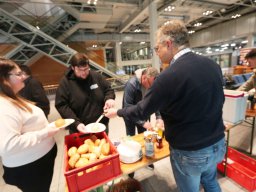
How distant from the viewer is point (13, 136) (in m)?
0.91

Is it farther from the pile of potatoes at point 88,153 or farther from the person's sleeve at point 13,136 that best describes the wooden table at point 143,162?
the person's sleeve at point 13,136

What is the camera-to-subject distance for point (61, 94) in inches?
61.8

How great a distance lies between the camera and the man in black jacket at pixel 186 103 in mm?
893

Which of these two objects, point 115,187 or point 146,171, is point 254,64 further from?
point 115,187

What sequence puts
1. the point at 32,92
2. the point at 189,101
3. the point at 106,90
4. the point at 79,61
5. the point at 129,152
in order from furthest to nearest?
the point at 32,92
the point at 106,90
the point at 79,61
the point at 129,152
the point at 189,101

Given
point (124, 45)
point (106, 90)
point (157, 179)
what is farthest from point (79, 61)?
point (124, 45)

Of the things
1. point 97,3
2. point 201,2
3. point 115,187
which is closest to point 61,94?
point 115,187

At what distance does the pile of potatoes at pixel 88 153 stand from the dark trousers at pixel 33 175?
257mm

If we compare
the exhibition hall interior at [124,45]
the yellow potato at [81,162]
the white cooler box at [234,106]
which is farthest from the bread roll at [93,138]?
the white cooler box at [234,106]

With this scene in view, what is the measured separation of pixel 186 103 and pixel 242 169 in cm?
179

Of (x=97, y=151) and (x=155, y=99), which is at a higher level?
(x=155, y=99)

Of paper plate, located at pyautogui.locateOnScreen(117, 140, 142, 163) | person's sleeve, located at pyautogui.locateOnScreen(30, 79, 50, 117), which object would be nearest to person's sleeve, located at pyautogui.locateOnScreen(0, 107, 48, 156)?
paper plate, located at pyautogui.locateOnScreen(117, 140, 142, 163)

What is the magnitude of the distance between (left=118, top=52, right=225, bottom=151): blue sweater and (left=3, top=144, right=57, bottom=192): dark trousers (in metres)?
0.80

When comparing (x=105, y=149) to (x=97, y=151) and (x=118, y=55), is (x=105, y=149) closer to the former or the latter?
(x=97, y=151)
